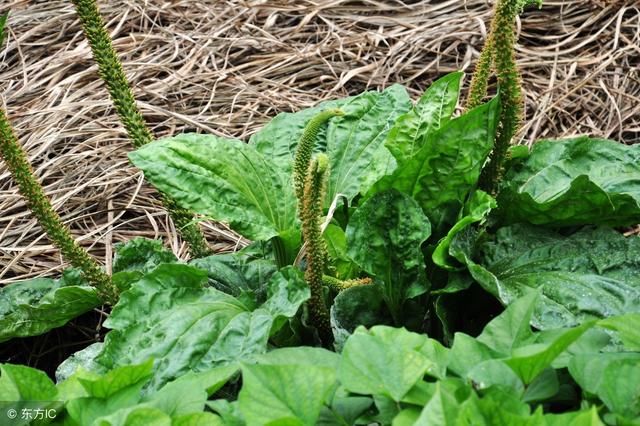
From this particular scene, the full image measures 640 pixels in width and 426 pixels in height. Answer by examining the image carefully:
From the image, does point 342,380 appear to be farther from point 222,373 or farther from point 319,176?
point 319,176

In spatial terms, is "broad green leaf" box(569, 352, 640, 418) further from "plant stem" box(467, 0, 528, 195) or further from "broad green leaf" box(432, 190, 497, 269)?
"plant stem" box(467, 0, 528, 195)

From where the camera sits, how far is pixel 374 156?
9.13 feet

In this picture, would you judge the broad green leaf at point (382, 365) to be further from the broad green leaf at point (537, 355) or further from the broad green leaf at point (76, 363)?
the broad green leaf at point (76, 363)

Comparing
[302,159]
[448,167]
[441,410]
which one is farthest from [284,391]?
[448,167]

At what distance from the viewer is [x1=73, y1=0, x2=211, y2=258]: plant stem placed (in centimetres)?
253

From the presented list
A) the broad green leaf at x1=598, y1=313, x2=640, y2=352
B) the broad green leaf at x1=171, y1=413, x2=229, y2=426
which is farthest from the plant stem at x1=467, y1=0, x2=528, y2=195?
the broad green leaf at x1=171, y1=413, x2=229, y2=426

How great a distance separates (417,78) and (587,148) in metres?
1.53

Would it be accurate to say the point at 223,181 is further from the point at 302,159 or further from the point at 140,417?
the point at 140,417

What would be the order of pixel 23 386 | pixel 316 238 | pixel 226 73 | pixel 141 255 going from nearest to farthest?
pixel 23 386 → pixel 316 238 → pixel 141 255 → pixel 226 73

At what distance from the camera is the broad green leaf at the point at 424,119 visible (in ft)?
8.55

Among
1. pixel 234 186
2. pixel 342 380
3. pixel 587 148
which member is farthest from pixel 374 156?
pixel 342 380

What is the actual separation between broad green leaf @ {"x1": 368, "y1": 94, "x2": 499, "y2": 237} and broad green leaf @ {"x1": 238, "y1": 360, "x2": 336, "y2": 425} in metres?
1.17

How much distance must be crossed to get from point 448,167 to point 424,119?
9.2 inches

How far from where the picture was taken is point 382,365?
1395 millimetres
